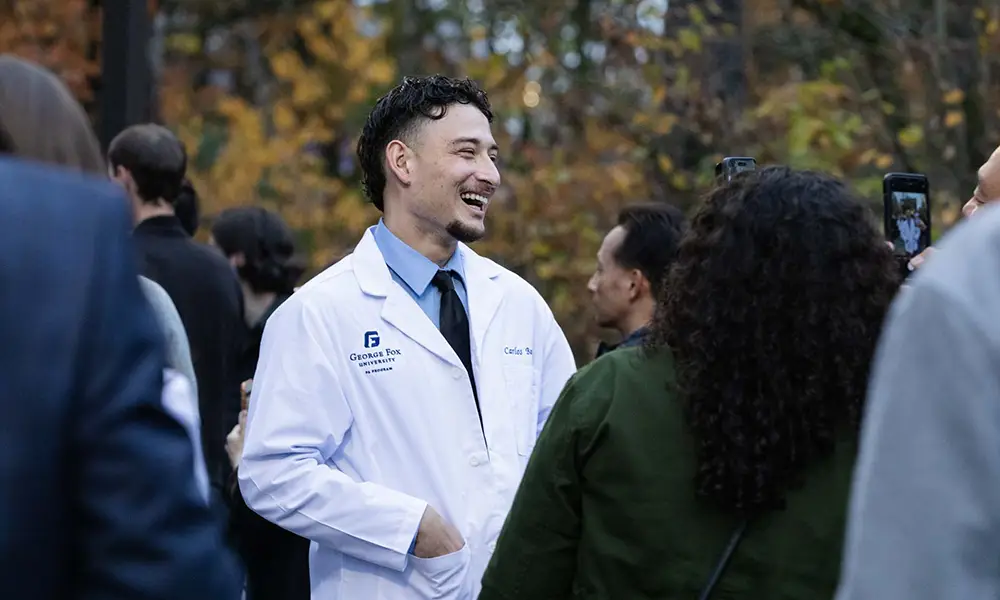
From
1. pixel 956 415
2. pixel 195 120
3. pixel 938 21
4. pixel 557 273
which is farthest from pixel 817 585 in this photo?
pixel 195 120

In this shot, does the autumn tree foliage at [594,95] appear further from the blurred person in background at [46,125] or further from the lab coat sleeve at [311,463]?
the blurred person in background at [46,125]

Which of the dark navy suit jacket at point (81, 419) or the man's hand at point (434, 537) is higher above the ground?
the dark navy suit jacket at point (81, 419)

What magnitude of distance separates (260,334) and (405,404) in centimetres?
189

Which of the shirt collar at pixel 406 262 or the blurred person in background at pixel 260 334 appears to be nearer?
the shirt collar at pixel 406 262

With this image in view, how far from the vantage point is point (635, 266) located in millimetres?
5219

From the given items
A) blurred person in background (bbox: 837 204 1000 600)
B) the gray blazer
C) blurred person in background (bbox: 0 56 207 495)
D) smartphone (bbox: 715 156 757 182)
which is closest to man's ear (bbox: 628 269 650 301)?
the gray blazer

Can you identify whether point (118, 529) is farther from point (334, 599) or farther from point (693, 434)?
point (334, 599)

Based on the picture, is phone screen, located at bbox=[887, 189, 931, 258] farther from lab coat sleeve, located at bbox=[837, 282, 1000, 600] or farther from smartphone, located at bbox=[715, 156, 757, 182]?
lab coat sleeve, located at bbox=[837, 282, 1000, 600]

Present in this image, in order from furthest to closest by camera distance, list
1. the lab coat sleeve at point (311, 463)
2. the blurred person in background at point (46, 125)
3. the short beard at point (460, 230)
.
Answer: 1. the short beard at point (460, 230)
2. the lab coat sleeve at point (311, 463)
3. the blurred person in background at point (46, 125)

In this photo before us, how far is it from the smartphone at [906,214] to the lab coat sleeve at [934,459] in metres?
2.41

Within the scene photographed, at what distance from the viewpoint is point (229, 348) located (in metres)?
5.82

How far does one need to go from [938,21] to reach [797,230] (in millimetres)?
7761

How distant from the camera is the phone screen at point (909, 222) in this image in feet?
12.9

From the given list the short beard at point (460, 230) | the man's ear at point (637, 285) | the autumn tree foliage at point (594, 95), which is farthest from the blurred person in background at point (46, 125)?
Result: the autumn tree foliage at point (594, 95)
